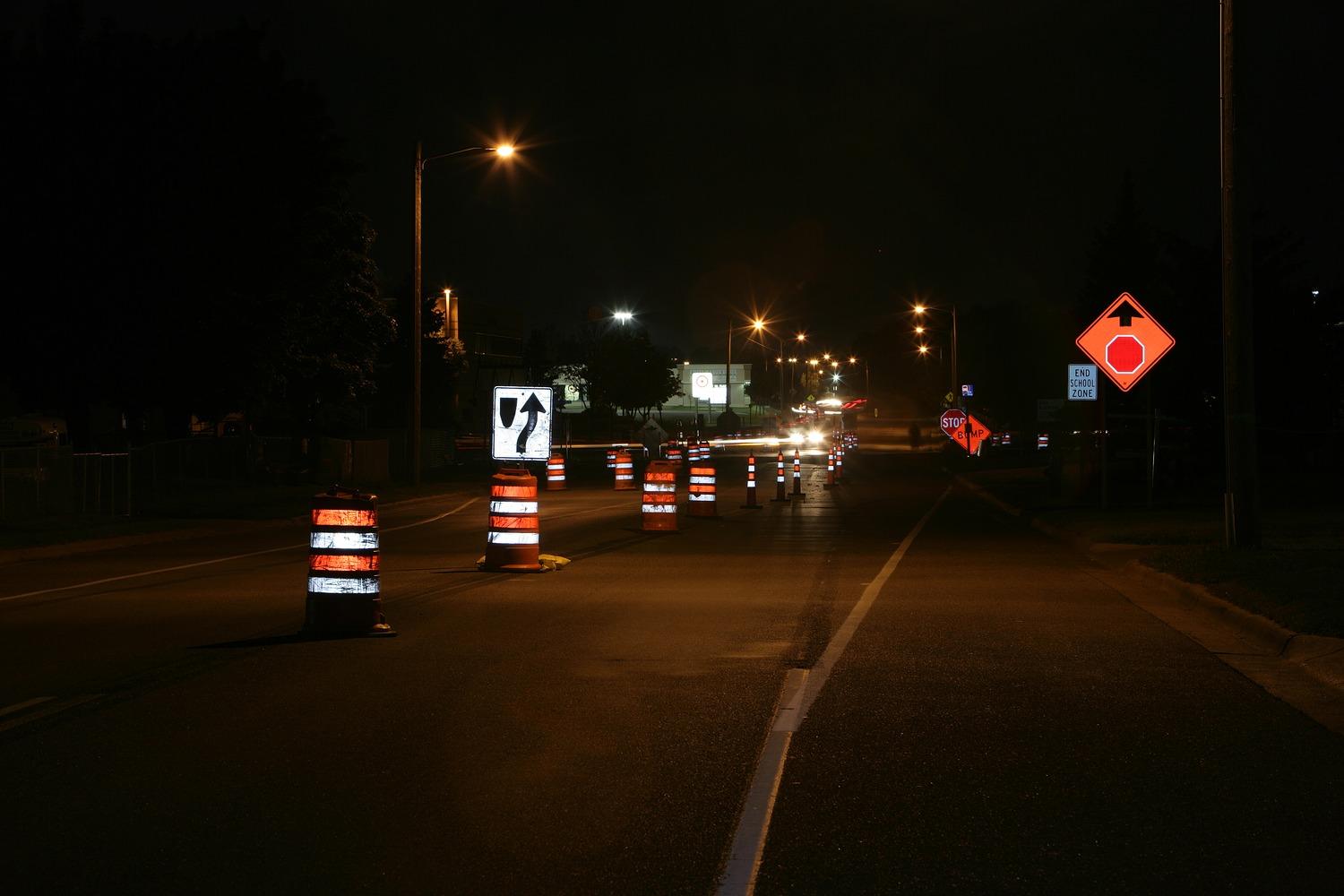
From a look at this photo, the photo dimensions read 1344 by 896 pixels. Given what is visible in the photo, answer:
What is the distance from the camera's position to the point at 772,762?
7.29 m

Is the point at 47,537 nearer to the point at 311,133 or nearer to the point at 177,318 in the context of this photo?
the point at 177,318

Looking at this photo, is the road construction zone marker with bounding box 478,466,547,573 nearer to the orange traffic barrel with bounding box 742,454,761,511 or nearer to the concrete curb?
the concrete curb

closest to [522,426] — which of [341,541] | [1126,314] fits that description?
[341,541]

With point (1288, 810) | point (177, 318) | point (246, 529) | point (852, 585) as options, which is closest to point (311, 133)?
point (177, 318)

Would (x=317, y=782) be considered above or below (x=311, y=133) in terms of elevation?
below

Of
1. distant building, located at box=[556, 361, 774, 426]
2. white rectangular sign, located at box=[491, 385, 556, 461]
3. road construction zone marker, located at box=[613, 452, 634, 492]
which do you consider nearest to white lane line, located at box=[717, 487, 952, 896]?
white rectangular sign, located at box=[491, 385, 556, 461]

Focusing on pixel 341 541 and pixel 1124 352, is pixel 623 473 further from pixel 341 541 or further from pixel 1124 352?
pixel 341 541

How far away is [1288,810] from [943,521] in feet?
67.4

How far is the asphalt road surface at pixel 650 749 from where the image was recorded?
18.6ft

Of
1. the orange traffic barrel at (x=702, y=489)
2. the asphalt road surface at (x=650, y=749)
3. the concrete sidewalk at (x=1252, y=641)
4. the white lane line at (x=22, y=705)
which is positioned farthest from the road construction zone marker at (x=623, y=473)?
the white lane line at (x=22, y=705)

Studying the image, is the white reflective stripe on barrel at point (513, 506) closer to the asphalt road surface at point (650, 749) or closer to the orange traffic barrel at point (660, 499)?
the asphalt road surface at point (650, 749)

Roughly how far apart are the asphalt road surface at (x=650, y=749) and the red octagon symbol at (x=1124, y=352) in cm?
991

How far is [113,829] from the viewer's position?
616 centimetres

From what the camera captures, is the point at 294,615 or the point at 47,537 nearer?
the point at 294,615
